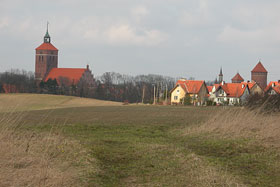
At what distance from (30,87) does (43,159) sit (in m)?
96.1

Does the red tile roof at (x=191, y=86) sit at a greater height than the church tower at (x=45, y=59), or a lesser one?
lesser

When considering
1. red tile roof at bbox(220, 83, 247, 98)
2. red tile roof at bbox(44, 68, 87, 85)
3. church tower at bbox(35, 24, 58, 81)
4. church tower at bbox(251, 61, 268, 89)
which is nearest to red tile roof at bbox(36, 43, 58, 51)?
church tower at bbox(35, 24, 58, 81)

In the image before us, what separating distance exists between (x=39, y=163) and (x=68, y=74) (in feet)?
389

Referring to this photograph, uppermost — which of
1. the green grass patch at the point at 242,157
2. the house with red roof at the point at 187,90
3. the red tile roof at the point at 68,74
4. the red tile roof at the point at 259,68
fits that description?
the red tile roof at the point at 259,68

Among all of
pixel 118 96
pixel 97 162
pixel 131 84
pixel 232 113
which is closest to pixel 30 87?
pixel 118 96

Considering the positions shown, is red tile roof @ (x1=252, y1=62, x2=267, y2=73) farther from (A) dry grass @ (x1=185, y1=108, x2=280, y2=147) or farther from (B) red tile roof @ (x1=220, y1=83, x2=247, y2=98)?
(A) dry grass @ (x1=185, y1=108, x2=280, y2=147)

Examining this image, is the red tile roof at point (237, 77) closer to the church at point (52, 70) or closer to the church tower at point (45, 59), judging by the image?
the church at point (52, 70)

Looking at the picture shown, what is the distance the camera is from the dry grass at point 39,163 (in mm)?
6477

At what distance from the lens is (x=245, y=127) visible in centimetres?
1521

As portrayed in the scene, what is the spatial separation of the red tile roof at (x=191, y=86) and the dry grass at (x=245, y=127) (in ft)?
209

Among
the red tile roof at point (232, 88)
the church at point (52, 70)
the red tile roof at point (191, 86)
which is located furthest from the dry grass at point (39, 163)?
the church at point (52, 70)

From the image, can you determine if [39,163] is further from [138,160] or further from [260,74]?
[260,74]

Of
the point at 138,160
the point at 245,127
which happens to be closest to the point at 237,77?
the point at 245,127

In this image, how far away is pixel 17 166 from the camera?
7.37 m
